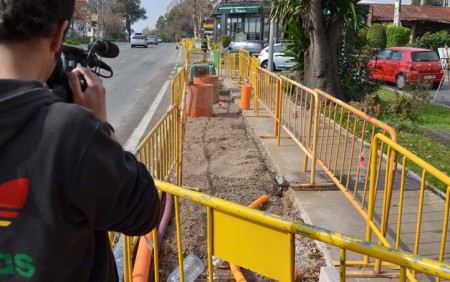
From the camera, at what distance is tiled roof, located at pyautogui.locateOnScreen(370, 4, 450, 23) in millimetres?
39406

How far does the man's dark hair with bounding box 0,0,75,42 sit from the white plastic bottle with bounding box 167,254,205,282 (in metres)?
2.68

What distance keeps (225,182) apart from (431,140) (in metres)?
4.33

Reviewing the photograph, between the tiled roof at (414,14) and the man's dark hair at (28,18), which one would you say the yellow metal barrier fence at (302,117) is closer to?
the man's dark hair at (28,18)

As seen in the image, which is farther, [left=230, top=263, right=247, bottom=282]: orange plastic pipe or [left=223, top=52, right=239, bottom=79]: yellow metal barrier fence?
[left=223, top=52, right=239, bottom=79]: yellow metal barrier fence

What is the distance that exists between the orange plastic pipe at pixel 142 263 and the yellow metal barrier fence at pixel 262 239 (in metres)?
1.23

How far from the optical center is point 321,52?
10.5m

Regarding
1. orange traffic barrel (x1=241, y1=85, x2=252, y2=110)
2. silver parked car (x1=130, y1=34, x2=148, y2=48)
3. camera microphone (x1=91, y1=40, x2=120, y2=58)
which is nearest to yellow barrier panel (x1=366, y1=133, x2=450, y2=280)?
camera microphone (x1=91, y1=40, x2=120, y2=58)

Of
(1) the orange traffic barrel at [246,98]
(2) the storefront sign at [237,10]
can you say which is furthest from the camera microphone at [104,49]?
(2) the storefront sign at [237,10]

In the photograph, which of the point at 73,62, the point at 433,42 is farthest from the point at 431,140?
the point at 433,42

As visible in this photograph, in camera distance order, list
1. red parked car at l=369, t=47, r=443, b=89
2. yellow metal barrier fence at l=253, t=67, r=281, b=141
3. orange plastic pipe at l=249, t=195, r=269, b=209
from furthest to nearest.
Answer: red parked car at l=369, t=47, r=443, b=89
yellow metal barrier fence at l=253, t=67, r=281, b=141
orange plastic pipe at l=249, t=195, r=269, b=209

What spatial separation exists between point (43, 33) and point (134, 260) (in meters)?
2.63

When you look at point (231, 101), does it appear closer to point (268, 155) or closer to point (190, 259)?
point (268, 155)

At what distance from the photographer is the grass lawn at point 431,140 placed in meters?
6.64

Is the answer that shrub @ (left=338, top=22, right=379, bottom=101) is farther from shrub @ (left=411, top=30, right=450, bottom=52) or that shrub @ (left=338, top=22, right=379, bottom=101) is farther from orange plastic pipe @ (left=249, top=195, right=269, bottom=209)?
shrub @ (left=411, top=30, right=450, bottom=52)
